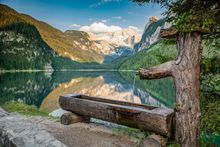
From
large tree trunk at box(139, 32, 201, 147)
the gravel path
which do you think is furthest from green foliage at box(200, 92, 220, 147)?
the gravel path

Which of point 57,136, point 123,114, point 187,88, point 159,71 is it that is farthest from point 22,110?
point 187,88

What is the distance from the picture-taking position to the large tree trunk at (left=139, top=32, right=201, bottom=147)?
5938 mm

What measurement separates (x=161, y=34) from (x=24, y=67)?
576ft

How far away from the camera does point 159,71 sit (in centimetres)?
631

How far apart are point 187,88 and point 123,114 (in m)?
2.16

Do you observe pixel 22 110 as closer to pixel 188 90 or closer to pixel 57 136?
pixel 57 136

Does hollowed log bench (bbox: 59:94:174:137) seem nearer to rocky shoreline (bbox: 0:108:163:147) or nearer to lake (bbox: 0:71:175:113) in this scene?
rocky shoreline (bbox: 0:108:163:147)

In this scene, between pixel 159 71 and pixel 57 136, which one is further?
pixel 57 136

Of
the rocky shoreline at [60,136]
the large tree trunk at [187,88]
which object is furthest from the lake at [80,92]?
the large tree trunk at [187,88]

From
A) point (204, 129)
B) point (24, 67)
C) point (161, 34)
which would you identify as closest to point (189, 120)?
point (204, 129)

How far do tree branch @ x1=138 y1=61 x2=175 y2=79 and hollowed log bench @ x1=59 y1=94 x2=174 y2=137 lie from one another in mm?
946

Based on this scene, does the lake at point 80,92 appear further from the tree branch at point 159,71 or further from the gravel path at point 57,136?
the tree branch at point 159,71

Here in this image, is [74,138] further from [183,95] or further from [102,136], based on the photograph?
[183,95]

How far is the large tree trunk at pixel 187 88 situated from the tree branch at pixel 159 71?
0.08 m
